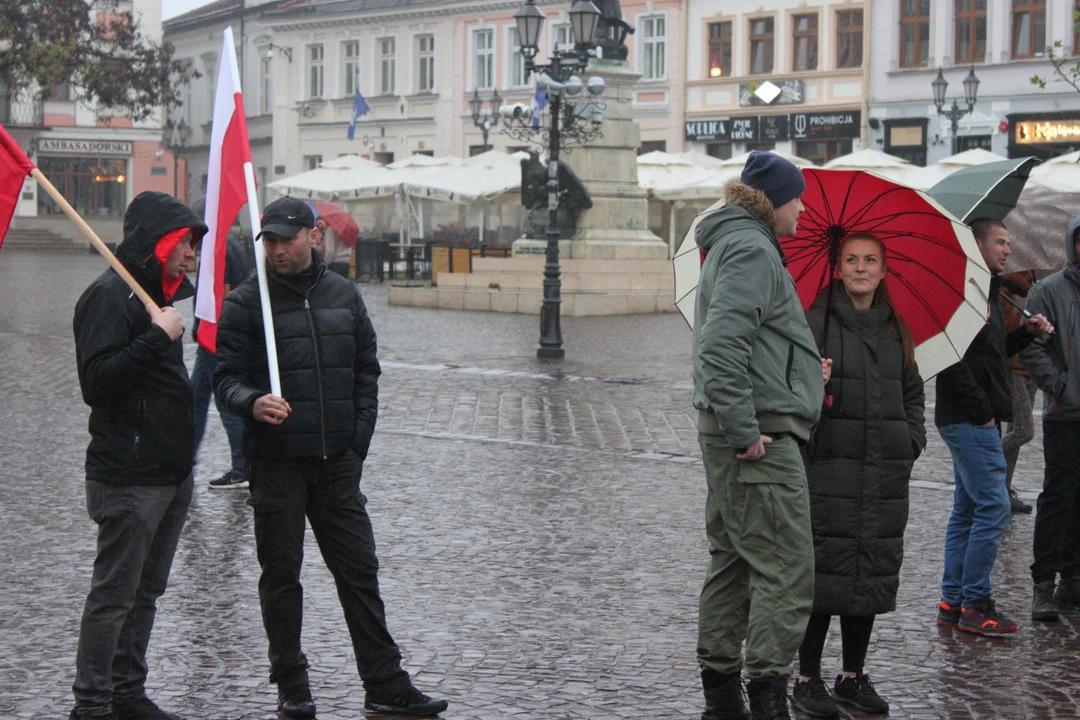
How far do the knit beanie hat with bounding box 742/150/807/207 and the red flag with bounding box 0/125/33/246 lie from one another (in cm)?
227

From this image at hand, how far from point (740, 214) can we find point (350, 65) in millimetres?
53217

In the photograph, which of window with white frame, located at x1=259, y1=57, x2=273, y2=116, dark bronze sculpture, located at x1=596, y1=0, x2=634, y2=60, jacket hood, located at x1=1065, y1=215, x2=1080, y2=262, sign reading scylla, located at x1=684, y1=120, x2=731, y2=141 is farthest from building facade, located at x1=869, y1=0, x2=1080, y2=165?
jacket hood, located at x1=1065, y1=215, x2=1080, y2=262

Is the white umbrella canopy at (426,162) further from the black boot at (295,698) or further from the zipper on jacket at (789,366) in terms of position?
the zipper on jacket at (789,366)

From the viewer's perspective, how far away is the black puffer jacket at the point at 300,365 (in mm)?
5477

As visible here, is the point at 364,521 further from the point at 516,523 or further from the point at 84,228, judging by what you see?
the point at 516,523

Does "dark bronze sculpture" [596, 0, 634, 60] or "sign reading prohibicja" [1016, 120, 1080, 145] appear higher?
"dark bronze sculpture" [596, 0, 634, 60]

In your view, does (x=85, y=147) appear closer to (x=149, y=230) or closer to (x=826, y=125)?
(x=826, y=125)

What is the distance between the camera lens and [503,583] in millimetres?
7480

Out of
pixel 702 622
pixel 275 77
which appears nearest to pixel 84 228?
pixel 702 622

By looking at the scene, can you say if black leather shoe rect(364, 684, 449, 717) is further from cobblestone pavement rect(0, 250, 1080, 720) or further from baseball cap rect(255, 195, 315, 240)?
baseball cap rect(255, 195, 315, 240)

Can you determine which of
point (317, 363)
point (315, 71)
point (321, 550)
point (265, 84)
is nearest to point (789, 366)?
point (317, 363)

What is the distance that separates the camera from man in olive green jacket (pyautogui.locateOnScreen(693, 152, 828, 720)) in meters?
5.07

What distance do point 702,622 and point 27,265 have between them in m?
40.3

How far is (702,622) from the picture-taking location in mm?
5457
